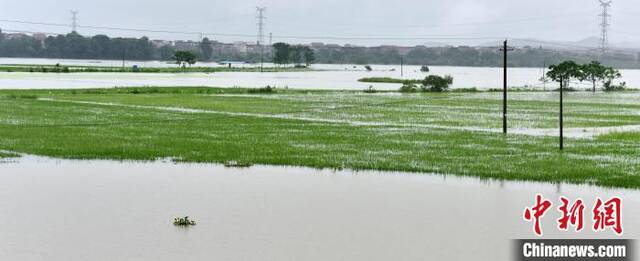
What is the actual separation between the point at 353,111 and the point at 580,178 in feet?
72.4

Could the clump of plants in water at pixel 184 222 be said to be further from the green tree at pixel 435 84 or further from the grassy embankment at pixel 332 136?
the green tree at pixel 435 84

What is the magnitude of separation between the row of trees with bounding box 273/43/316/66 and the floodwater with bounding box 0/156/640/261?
15313 centimetres

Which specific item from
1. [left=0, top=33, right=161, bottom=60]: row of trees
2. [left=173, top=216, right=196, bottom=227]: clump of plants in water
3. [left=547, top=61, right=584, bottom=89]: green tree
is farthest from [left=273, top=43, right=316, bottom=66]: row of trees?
[left=173, top=216, right=196, bottom=227]: clump of plants in water

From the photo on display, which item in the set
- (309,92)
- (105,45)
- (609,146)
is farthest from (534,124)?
(105,45)

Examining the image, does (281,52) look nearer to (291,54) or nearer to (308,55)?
(291,54)

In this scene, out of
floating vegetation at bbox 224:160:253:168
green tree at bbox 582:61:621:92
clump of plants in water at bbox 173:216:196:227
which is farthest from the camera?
green tree at bbox 582:61:621:92

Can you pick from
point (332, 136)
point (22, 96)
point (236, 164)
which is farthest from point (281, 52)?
point (236, 164)

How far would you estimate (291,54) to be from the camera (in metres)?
177

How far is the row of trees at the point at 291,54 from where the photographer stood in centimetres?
17085

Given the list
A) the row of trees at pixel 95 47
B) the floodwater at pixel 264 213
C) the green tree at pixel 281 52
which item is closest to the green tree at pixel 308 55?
the green tree at pixel 281 52

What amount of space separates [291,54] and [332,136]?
152338mm

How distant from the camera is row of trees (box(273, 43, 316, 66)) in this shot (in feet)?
561

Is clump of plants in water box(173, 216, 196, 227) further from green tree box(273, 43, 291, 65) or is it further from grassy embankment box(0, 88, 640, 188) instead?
green tree box(273, 43, 291, 65)

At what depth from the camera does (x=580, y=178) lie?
16734mm
